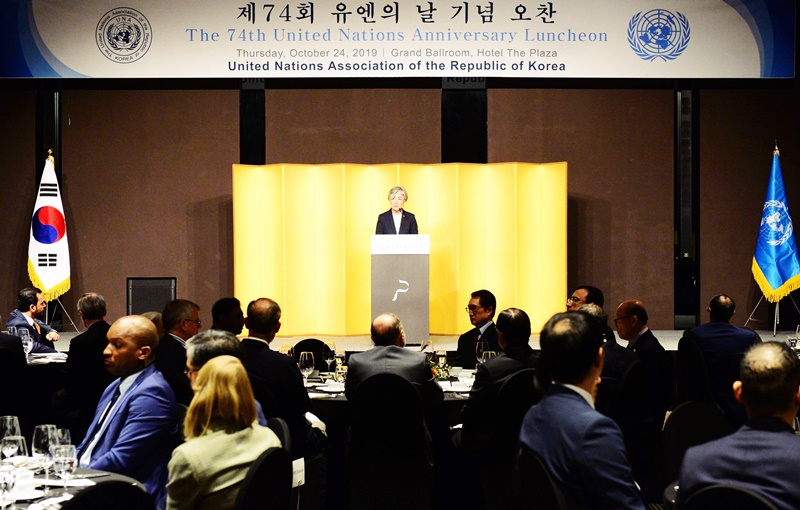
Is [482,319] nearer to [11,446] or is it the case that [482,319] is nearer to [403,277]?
[403,277]

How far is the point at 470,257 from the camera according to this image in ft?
33.3

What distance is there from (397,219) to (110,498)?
7541mm

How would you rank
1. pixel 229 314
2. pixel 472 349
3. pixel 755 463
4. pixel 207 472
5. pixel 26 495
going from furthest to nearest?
pixel 472 349 → pixel 229 314 → pixel 26 495 → pixel 207 472 → pixel 755 463

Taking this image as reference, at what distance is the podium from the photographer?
30.0ft

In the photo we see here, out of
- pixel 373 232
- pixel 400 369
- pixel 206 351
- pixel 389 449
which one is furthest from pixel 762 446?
pixel 373 232

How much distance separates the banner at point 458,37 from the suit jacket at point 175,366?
5.75 metres

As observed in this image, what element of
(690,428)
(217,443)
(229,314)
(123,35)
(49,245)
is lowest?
(690,428)

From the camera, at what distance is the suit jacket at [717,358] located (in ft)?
17.1

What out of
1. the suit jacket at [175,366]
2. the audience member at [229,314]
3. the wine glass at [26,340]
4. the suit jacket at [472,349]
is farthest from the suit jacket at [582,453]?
the wine glass at [26,340]

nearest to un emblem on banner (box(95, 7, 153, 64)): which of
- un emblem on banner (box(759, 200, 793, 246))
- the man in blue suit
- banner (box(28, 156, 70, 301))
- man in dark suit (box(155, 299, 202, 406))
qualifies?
banner (box(28, 156, 70, 301))

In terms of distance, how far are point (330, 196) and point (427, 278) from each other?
1700mm

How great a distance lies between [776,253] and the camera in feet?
31.8

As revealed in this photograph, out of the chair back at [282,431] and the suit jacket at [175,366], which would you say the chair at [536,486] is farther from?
the suit jacket at [175,366]

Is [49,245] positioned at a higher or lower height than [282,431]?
higher
